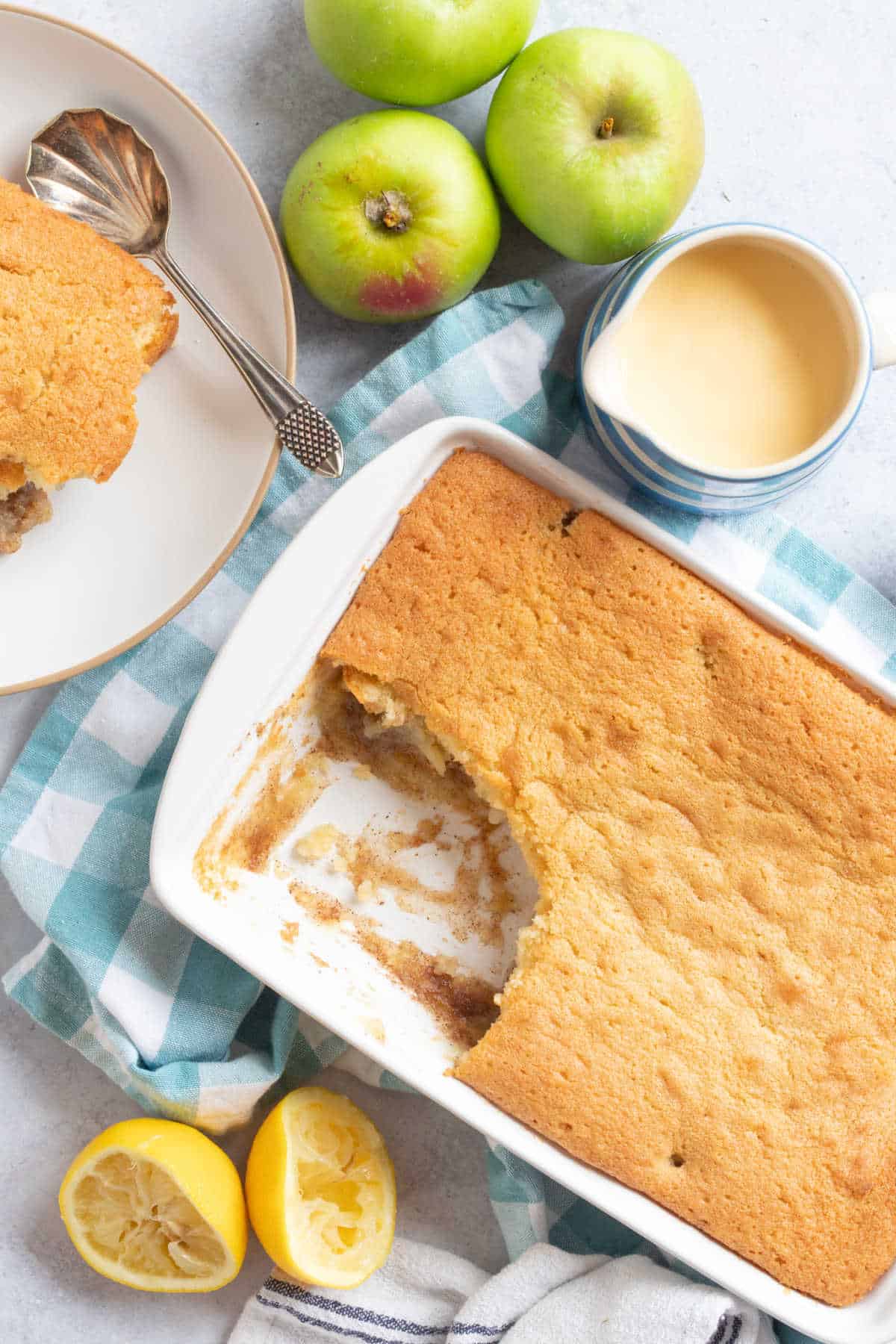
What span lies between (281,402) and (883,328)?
106 centimetres

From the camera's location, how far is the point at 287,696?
1971 mm

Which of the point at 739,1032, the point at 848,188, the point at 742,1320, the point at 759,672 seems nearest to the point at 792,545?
the point at 759,672

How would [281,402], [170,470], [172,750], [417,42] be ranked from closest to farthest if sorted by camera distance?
[417,42], [281,402], [170,470], [172,750]

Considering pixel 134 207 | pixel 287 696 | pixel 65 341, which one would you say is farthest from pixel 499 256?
pixel 287 696

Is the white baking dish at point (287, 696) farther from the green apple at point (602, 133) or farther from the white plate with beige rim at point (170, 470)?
the green apple at point (602, 133)

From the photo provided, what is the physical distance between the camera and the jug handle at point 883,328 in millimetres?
1863

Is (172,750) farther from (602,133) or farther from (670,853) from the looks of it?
(602,133)

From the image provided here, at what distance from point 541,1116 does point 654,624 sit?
0.91m

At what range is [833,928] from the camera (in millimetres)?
1962

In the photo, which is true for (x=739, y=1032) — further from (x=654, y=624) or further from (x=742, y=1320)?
(x=654, y=624)

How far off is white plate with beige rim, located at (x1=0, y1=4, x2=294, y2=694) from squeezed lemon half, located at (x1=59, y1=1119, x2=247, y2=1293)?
92 cm

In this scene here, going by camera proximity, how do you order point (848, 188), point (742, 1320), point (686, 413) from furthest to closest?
point (848, 188) < point (742, 1320) < point (686, 413)

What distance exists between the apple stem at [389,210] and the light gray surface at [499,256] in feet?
0.95

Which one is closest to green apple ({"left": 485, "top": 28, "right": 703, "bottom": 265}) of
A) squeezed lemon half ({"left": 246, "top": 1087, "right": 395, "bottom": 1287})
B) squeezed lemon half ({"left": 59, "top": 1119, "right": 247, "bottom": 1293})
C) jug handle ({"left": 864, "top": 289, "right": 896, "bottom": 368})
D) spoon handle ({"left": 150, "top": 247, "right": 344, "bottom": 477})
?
jug handle ({"left": 864, "top": 289, "right": 896, "bottom": 368})
